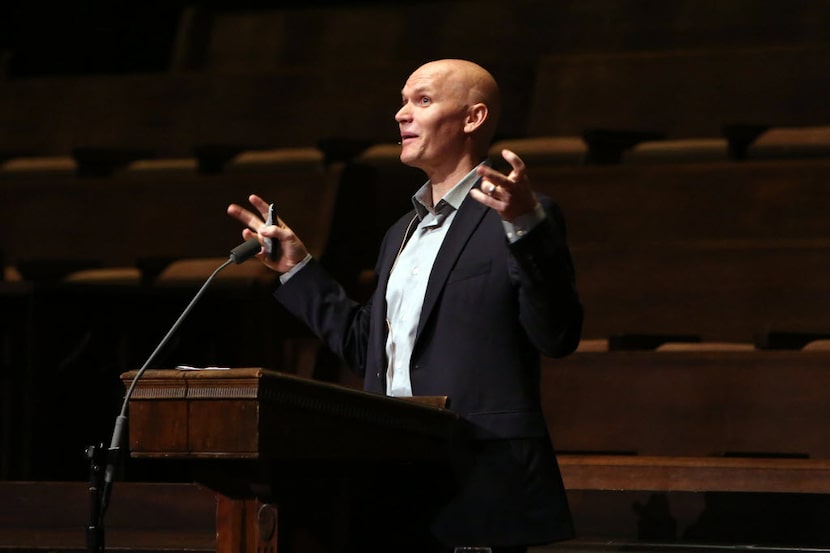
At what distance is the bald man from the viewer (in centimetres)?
50

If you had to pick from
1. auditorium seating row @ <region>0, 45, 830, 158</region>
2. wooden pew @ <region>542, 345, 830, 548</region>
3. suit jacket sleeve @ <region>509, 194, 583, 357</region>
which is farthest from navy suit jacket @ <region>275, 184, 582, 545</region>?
auditorium seating row @ <region>0, 45, 830, 158</region>

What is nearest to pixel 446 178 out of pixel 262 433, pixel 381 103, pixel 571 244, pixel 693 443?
pixel 262 433

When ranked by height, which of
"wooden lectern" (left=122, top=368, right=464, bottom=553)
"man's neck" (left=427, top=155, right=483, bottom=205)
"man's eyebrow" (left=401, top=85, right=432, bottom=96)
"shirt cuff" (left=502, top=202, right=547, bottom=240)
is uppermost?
"man's eyebrow" (left=401, top=85, right=432, bottom=96)

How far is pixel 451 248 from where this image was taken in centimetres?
55

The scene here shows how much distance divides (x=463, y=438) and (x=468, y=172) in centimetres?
12

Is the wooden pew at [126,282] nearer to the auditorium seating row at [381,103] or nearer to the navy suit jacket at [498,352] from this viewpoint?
the auditorium seating row at [381,103]

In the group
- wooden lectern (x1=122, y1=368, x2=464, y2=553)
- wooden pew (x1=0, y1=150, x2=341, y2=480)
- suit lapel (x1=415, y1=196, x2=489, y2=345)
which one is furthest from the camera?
wooden pew (x1=0, y1=150, x2=341, y2=480)

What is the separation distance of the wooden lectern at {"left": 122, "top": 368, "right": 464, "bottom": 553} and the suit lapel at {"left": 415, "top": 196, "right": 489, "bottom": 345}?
5cm

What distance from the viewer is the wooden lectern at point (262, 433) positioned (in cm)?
44

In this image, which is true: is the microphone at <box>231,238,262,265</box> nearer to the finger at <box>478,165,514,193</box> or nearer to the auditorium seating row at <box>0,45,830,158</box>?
the finger at <box>478,165,514,193</box>

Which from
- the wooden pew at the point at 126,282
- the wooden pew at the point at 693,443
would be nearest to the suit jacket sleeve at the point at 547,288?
the wooden pew at the point at 693,443

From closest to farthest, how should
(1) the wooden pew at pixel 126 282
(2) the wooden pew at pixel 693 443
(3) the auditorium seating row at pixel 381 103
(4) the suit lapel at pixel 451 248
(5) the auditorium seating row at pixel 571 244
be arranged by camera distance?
1. (4) the suit lapel at pixel 451 248
2. (2) the wooden pew at pixel 693 443
3. (5) the auditorium seating row at pixel 571 244
4. (1) the wooden pew at pixel 126 282
5. (3) the auditorium seating row at pixel 381 103

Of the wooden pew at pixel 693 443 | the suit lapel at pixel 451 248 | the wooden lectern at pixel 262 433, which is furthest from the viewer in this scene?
the wooden pew at pixel 693 443

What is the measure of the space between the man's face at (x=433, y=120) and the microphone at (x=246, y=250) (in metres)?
0.07
